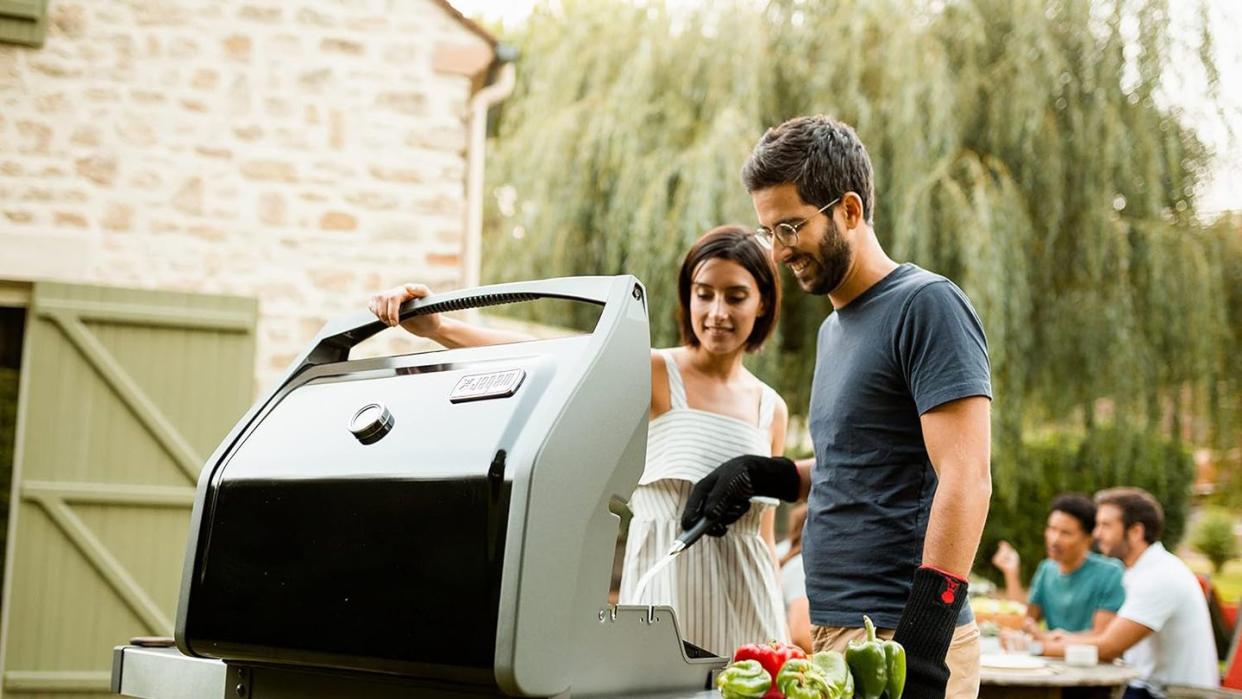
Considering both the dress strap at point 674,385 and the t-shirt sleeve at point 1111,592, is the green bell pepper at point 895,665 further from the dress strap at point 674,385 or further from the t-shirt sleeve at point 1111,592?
the t-shirt sleeve at point 1111,592

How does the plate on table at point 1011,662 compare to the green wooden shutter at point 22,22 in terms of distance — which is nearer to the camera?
the plate on table at point 1011,662

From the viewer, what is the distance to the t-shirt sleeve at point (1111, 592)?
218 inches

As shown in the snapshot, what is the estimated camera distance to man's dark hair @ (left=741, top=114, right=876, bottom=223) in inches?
76.5

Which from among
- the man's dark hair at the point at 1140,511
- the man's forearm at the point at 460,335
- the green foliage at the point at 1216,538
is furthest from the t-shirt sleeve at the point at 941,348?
the green foliage at the point at 1216,538

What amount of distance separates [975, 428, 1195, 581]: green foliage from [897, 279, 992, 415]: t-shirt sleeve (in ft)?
20.2

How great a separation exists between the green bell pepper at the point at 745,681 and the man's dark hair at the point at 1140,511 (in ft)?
14.2

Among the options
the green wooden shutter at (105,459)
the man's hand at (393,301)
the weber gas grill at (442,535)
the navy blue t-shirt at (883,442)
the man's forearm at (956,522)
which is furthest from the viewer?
the green wooden shutter at (105,459)

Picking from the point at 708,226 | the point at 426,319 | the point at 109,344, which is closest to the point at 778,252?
the point at 426,319

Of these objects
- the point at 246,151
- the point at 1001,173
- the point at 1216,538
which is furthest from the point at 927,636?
the point at 1216,538

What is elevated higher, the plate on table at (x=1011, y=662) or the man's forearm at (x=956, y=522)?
the man's forearm at (x=956, y=522)

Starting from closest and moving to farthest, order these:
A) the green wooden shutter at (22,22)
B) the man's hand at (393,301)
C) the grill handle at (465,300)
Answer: the grill handle at (465,300) < the man's hand at (393,301) < the green wooden shutter at (22,22)

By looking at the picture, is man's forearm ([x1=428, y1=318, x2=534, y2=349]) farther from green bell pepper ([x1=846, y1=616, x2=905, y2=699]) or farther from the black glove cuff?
green bell pepper ([x1=846, y1=616, x2=905, y2=699])

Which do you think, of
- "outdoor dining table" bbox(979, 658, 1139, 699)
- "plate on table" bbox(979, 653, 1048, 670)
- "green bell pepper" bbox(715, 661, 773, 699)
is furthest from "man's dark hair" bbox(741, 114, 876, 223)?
"plate on table" bbox(979, 653, 1048, 670)

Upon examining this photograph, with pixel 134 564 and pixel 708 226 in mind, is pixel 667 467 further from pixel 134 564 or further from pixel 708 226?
pixel 708 226
